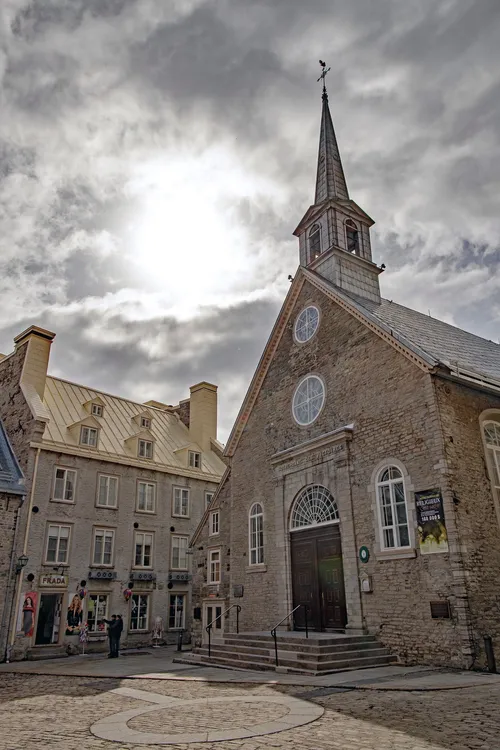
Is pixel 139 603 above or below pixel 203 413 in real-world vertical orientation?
below

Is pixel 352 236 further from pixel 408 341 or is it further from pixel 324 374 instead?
pixel 408 341

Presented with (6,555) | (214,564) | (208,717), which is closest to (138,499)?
(214,564)

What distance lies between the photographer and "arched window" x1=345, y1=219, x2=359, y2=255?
22.8 meters

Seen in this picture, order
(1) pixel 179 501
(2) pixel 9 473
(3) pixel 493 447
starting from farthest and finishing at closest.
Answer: (1) pixel 179 501 → (2) pixel 9 473 → (3) pixel 493 447

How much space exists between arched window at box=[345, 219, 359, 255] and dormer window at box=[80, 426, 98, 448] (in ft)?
47.3

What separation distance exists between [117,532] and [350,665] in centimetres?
1586

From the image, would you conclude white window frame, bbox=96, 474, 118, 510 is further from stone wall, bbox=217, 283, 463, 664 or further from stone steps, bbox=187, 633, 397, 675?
stone steps, bbox=187, 633, 397, 675

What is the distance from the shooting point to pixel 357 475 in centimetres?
1627

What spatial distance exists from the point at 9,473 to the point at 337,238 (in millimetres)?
16438

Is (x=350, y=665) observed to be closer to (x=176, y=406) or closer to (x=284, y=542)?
(x=284, y=542)

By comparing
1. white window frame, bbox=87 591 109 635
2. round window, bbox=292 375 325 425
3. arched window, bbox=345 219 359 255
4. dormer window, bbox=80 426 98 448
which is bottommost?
white window frame, bbox=87 591 109 635

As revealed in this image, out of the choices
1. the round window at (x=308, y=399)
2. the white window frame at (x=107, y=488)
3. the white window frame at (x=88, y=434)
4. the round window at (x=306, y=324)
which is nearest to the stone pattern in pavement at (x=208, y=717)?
the round window at (x=308, y=399)

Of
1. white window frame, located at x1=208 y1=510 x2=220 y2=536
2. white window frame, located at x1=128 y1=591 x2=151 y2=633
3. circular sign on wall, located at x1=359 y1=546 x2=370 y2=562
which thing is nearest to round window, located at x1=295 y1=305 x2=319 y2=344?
circular sign on wall, located at x1=359 y1=546 x2=370 y2=562

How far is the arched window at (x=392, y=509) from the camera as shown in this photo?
14.6m
